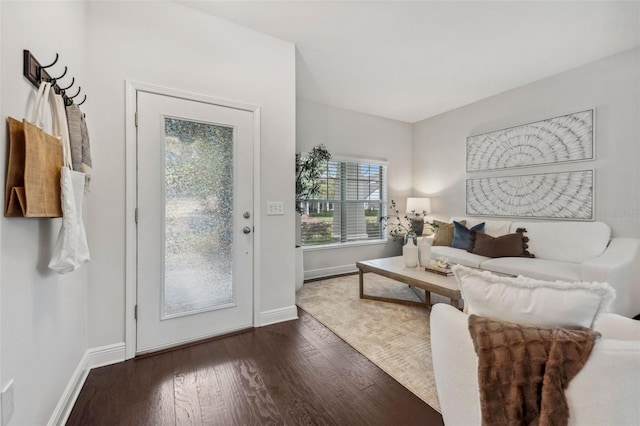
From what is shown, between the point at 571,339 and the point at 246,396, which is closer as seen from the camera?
the point at 571,339

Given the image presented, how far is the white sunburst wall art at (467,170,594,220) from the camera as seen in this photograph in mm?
2988

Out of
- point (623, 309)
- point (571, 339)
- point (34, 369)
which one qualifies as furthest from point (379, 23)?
point (623, 309)

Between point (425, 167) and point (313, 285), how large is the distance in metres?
2.91

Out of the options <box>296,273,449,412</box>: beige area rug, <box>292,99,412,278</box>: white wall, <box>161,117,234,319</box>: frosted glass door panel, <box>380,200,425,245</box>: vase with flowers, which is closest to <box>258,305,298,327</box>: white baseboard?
<box>296,273,449,412</box>: beige area rug

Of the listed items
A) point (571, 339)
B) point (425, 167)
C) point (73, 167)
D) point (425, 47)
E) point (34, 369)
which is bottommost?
point (34, 369)

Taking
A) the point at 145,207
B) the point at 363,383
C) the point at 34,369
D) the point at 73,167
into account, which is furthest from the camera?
the point at 145,207

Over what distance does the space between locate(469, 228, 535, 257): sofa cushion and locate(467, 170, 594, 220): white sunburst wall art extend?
412 millimetres

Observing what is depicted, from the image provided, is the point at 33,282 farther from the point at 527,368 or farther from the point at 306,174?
the point at 306,174

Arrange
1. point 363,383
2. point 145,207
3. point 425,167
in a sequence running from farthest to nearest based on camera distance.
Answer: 1. point 425,167
2. point 145,207
3. point 363,383

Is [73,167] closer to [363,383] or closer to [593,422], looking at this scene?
[363,383]

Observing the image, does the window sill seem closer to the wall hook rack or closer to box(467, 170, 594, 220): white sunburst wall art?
box(467, 170, 594, 220): white sunburst wall art

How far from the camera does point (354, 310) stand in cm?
271

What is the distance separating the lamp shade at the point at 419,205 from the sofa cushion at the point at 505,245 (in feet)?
4.00

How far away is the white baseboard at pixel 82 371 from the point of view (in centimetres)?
132
